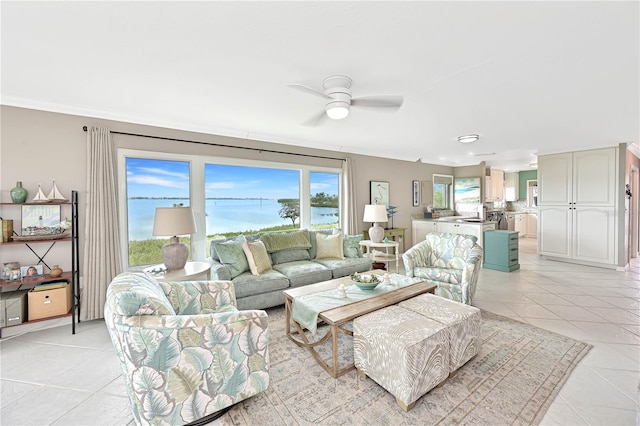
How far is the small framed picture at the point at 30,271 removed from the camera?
286cm

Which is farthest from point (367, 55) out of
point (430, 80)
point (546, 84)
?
point (546, 84)

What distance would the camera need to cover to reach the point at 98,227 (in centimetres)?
316

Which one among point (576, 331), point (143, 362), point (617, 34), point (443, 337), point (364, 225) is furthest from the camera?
point (364, 225)

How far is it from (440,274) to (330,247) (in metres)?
1.59

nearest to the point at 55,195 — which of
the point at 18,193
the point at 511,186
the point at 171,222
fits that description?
the point at 18,193

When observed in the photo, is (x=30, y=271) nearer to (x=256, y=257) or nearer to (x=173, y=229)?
(x=173, y=229)

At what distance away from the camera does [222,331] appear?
5.59 ft

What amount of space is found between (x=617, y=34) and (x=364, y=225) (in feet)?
14.8

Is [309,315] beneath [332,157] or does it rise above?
beneath

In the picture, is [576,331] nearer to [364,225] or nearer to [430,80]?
[430,80]

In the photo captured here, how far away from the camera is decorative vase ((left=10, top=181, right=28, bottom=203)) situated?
274cm

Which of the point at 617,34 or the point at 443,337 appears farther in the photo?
the point at 443,337

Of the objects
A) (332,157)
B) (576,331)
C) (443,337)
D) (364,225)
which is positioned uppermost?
(332,157)

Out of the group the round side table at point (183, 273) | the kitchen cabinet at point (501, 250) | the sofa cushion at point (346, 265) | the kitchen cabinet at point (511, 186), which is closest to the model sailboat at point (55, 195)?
the round side table at point (183, 273)
